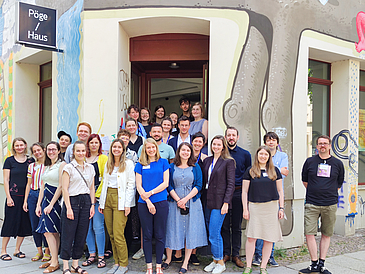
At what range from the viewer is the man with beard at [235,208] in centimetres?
486

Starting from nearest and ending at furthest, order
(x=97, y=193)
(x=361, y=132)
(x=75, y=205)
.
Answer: (x=75, y=205) → (x=97, y=193) → (x=361, y=132)

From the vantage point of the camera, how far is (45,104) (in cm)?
795

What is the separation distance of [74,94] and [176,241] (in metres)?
3.11

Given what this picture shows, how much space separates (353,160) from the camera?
6891mm

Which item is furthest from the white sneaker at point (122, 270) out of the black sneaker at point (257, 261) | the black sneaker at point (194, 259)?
the black sneaker at point (257, 261)

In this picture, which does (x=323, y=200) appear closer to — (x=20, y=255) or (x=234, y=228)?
(x=234, y=228)

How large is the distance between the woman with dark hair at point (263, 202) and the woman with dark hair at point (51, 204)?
8.55ft

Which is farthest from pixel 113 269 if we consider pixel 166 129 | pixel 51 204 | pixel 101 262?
pixel 166 129

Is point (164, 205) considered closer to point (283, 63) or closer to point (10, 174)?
point (10, 174)

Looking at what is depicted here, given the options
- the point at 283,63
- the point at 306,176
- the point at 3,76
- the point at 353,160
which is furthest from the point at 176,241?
the point at 3,76

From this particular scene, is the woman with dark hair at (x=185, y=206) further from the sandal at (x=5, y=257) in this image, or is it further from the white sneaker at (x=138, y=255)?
the sandal at (x=5, y=257)

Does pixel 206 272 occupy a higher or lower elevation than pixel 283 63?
lower

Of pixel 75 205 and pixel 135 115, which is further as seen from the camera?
pixel 135 115

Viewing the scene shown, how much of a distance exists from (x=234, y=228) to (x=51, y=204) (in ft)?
8.75
